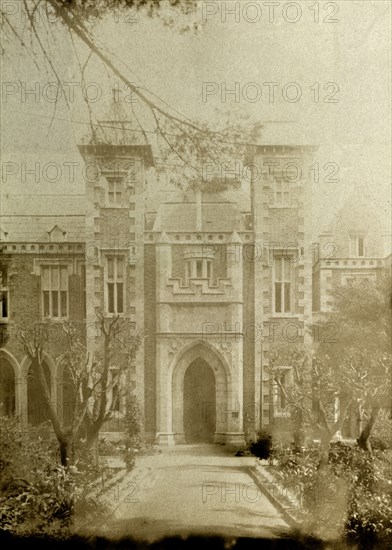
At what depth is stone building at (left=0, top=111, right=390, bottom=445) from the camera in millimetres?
2580

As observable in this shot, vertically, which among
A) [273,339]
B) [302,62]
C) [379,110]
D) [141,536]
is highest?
[302,62]

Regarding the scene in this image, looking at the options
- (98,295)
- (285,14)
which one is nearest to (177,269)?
(98,295)

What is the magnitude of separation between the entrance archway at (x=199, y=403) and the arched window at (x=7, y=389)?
761 millimetres

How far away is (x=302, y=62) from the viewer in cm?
258

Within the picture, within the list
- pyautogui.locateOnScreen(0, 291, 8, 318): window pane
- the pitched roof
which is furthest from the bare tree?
the pitched roof

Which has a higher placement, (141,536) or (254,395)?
(254,395)

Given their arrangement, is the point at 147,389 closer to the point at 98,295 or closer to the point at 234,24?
the point at 98,295

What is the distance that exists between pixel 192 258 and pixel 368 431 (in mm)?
1124

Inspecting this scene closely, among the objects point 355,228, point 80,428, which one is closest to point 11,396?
point 80,428

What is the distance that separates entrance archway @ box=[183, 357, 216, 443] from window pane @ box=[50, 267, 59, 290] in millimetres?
698

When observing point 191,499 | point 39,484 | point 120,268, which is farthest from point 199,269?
point 39,484

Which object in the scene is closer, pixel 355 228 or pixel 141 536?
pixel 141 536

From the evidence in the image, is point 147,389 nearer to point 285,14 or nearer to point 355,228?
point 355,228

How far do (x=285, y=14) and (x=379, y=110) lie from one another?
0.61m
